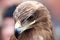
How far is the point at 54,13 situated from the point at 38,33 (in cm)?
36

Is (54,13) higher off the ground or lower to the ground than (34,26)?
higher

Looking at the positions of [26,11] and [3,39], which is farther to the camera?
[3,39]

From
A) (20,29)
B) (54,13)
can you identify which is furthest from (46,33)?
(54,13)

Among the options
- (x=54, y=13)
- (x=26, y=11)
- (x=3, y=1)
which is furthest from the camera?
(x=3, y=1)

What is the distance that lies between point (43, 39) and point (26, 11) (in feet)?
0.51

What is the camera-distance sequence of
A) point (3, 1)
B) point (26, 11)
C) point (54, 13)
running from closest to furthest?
point (26, 11), point (54, 13), point (3, 1)

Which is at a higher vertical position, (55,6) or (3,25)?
(55,6)

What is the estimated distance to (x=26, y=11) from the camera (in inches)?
45.6

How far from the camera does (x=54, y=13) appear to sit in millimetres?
1562

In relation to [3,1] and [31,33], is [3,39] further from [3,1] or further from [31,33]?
[31,33]

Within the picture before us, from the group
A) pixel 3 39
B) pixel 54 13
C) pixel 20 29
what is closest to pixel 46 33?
pixel 20 29

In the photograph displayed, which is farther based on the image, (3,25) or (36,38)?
Answer: (3,25)

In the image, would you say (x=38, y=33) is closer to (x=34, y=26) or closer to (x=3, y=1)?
(x=34, y=26)

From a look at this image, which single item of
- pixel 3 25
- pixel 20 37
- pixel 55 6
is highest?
pixel 55 6
